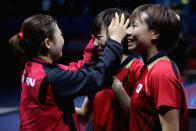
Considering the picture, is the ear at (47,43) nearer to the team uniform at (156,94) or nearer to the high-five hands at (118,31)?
the high-five hands at (118,31)

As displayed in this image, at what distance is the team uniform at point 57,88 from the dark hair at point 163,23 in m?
0.19

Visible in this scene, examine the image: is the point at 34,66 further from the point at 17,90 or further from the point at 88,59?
the point at 17,90

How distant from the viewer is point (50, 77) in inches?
58.0

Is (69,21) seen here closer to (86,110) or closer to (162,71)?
(86,110)

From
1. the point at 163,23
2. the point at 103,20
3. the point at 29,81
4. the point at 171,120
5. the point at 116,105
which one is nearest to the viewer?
the point at 171,120

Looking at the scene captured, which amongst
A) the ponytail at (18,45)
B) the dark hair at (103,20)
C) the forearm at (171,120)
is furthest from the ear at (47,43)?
the forearm at (171,120)

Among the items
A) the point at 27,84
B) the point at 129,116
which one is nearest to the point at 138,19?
the point at 129,116

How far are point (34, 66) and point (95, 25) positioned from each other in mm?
440

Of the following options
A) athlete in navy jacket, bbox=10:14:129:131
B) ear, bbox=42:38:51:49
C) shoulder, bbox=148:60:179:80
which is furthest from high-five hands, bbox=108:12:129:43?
ear, bbox=42:38:51:49

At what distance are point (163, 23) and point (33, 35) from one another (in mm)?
633

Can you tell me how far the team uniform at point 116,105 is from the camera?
1.63 meters

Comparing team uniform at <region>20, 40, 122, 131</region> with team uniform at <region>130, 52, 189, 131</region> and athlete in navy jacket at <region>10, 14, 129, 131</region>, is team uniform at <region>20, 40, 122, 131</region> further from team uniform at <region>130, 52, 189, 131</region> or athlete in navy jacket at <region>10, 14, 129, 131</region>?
team uniform at <region>130, 52, 189, 131</region>

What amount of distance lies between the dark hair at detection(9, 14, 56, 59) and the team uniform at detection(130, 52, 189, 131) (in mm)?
525

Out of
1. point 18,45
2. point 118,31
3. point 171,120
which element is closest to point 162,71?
point 171,120
